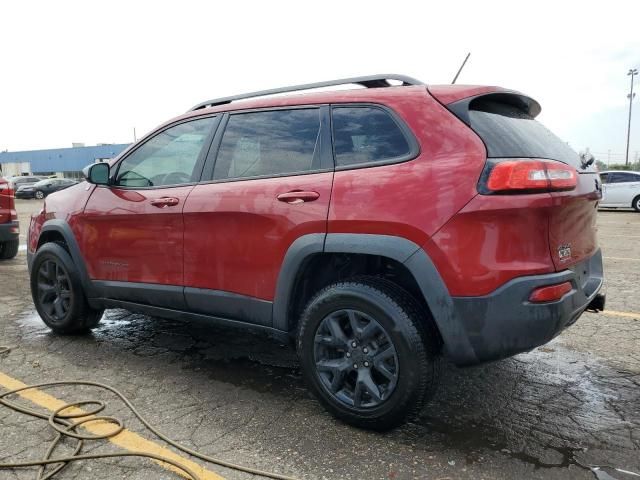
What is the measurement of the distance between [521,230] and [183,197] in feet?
6.84

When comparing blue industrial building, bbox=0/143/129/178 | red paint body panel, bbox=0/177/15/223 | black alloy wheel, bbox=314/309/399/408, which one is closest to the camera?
black alloy wheel, bbox=314/309/399/408

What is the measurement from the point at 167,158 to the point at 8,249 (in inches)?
244

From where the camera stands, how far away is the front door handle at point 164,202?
341 cm

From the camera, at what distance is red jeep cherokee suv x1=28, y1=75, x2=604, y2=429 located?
2348mm

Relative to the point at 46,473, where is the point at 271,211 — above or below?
above

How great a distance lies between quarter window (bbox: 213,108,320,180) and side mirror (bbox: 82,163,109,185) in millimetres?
1085

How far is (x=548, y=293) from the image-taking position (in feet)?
7.65

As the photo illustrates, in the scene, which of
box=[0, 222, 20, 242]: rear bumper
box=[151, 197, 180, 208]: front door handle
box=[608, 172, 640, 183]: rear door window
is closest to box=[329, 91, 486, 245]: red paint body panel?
box=[151, 197, 180, 208]: front door handle

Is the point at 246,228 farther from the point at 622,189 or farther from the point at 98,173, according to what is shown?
the point at 622,189

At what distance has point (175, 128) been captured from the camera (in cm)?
372

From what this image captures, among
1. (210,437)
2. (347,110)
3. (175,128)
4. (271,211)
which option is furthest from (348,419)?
(175,128)

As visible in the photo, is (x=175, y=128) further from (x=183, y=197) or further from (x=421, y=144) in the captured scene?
(x=421, y=144)

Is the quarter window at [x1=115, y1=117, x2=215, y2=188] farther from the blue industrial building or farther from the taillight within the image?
the blue industrial building

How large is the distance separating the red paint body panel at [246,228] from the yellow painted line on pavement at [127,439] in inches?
37.3
